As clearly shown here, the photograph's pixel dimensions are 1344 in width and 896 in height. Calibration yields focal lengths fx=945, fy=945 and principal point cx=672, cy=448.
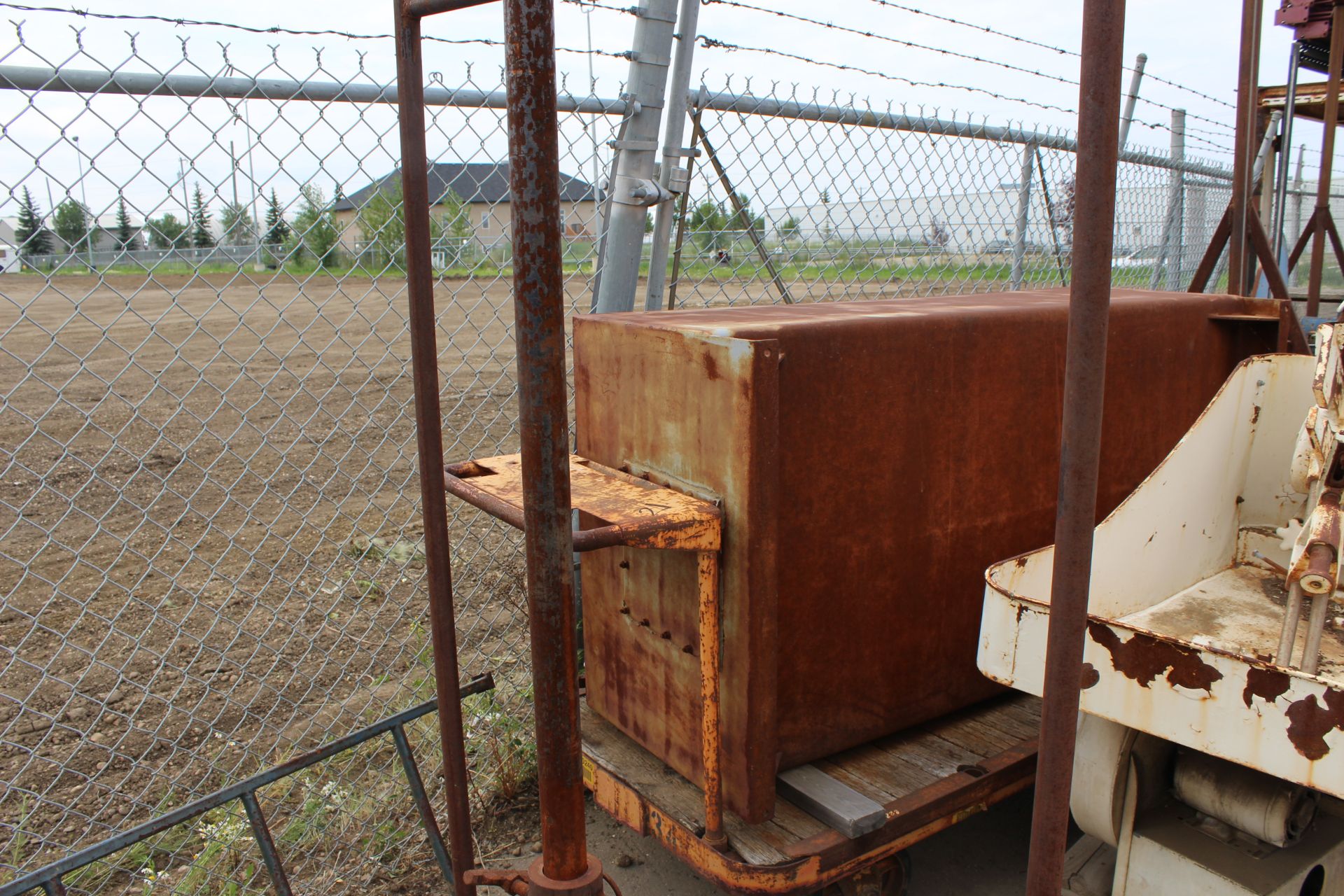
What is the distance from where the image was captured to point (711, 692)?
1795 mm

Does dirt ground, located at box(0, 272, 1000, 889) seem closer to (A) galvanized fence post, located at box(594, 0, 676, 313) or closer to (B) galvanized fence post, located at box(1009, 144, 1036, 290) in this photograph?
(A) galvanized fence post, located at box(594, 0, 676, 313)

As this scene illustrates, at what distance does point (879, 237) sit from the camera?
3.96 m

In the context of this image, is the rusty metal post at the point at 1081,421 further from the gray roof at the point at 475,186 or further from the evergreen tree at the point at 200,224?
the evergreen tree at the point at 200,224

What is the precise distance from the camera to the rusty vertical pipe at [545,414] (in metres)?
1.03

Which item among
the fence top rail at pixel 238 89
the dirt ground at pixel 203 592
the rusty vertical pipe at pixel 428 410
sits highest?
the fence top rail at pixel 238 89

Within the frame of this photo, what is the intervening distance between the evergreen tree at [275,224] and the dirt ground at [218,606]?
0.12m

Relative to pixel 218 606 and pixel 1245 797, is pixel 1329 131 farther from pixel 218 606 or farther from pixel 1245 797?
pixel 218 606

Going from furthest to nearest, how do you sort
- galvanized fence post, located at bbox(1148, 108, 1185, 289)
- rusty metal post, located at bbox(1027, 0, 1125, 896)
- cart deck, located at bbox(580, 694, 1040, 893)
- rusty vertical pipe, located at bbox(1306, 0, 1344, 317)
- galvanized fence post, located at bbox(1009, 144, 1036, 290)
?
galvanized fence post, located at bbox(1148, 108, 1185, 289), galvanized fence post, located at bbox(1009, 144, 1036, 290), rusty vertical pipe, located at bbox(1306, 0, 1344, 317), cart deck, located at bbox(580, 694, 1040, 893), rusty metal post, located at bbox(1027, 0, 1125, 896)

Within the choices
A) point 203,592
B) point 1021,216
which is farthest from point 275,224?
point 1021,216

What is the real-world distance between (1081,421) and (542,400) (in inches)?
22.9

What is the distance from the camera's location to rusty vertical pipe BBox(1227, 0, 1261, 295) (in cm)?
273

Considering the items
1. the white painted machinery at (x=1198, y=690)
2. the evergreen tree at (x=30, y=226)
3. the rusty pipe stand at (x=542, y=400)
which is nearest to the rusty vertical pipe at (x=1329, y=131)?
the white painted machinery at (x=1198, y=690)

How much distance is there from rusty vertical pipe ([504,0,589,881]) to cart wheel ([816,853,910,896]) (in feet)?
3.80

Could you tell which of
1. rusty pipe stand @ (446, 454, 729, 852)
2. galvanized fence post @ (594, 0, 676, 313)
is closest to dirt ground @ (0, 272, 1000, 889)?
galvanized fence post @ (594, 0, 676, 313)
